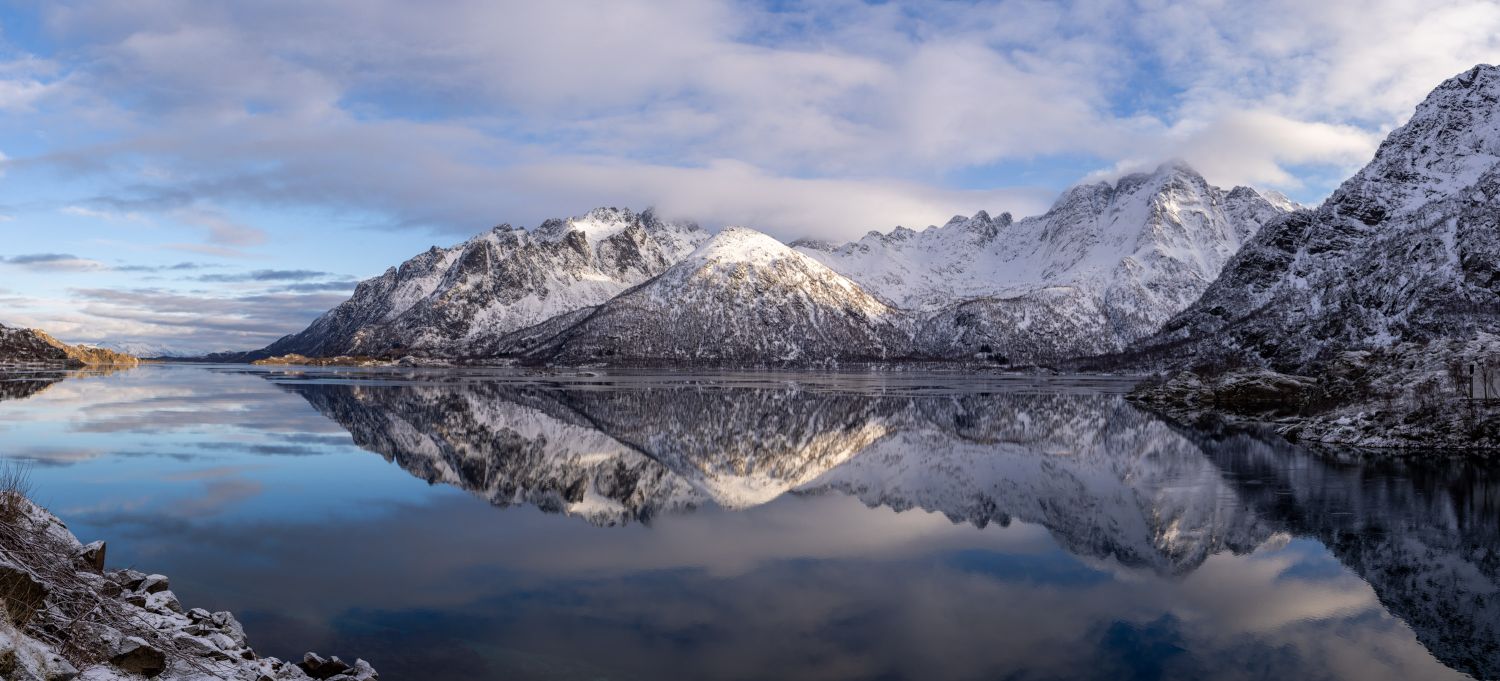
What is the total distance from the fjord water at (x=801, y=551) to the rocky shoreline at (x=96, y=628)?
6.46 ft

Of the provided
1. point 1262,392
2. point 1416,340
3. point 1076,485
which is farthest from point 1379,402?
point 1076,485

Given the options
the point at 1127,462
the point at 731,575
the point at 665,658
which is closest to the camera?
the point at 665,658

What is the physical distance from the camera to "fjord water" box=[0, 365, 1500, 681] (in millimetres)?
19109

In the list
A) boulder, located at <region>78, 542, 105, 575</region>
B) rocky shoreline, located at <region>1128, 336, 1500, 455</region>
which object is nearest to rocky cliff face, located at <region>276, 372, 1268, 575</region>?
rocky shoreline, located at <region>1128, 336, 1500, 455</region>

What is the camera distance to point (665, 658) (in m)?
18.2

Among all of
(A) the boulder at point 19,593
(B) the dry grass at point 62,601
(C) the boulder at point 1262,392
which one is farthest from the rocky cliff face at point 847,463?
(A) the boulder at point 19,593

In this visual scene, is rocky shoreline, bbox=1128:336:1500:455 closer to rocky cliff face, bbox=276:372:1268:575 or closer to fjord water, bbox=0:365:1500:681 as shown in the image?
fjord water, bbox=0:365:1500:681

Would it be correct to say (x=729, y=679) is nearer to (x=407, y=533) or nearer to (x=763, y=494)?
(x=407, y=533)

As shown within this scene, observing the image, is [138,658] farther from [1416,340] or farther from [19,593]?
[1416,340]

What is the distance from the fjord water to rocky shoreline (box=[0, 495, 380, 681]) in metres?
1.97

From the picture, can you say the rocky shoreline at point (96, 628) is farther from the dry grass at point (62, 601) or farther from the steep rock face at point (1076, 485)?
the steep rock face at point (1076, 485)

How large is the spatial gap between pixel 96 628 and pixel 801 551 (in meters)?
20.1

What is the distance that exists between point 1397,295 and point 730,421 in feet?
548

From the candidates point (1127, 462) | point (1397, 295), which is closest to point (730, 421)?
point (1127, 462)
